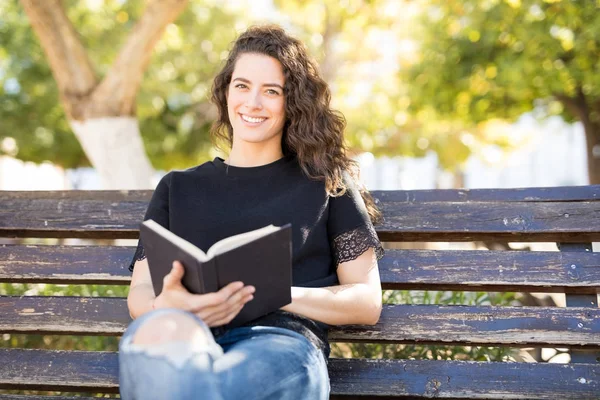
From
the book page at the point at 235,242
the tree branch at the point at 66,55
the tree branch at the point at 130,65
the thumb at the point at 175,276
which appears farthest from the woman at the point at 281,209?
the tree branch at the point at 66,55

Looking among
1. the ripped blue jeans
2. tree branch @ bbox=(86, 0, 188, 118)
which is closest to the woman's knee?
the ripped blue jeans

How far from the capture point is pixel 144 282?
2697 millimetres

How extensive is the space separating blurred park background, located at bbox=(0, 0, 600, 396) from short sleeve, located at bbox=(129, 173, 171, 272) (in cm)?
156

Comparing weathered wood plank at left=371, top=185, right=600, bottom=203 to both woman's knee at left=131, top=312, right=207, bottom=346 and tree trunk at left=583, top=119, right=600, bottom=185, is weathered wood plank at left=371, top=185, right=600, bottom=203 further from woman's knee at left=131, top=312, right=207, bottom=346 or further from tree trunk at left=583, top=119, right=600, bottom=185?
tree trunk at left=583, top=119, right=600, bottom=185

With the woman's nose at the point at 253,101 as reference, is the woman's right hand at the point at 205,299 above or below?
below

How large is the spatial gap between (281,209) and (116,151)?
13.2 ft

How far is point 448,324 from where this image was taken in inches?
115

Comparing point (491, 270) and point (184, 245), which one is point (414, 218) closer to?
point (491, 270)

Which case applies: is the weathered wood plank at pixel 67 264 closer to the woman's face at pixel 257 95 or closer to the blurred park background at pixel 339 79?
the woman's face at pixel 257 95

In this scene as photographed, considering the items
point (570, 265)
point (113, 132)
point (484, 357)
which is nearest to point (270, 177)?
point (570, 265)

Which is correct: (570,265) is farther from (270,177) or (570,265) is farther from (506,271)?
(270,177)

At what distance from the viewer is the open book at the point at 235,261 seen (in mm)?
2072

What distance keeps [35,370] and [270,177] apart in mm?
1317

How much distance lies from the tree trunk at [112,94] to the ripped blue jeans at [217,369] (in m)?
4.36
